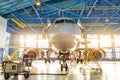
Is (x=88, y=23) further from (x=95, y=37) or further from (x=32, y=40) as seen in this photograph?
(x=32, y=40)

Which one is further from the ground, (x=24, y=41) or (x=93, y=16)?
(x=93, y=16)

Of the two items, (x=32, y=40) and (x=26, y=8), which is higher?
(x=26, y=8)

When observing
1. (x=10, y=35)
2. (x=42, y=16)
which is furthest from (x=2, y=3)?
(x=10, y=35)

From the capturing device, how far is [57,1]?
1652 cm

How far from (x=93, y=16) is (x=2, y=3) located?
34.6ft

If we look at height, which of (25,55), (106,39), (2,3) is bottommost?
(25,55)

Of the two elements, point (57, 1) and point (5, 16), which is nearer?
point (57, 1)

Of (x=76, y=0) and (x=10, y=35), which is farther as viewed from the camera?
(x=10, y=35)

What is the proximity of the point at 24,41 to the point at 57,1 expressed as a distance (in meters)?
20.5

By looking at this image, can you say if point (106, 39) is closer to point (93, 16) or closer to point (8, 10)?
point (93, 16)

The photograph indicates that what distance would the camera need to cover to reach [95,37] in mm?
35688

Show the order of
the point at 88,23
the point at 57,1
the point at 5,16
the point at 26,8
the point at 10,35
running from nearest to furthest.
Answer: the point at 57,1 → the point at 26,8 → the point at 5,16 → the point at 88,23 → the point at 10,35

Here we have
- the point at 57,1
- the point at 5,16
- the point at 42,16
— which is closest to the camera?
the point at 57,1

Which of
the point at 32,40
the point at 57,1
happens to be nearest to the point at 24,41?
the point at 32,40
